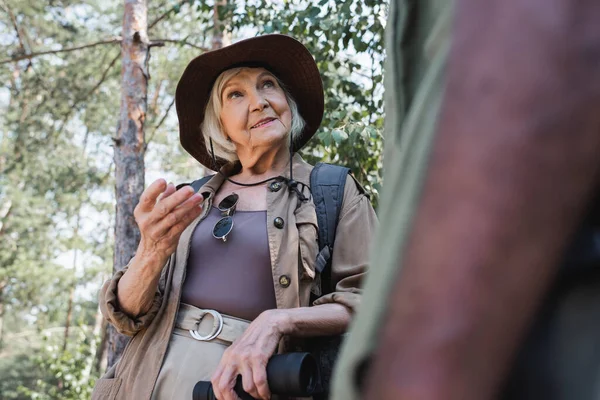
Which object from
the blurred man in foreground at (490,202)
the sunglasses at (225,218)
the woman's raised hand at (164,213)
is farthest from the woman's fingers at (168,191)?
the blurred man in foreground at (490,202)

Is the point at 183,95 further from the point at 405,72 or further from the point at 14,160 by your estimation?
the point at 14,160

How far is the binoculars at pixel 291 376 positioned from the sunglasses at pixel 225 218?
1.91 ft

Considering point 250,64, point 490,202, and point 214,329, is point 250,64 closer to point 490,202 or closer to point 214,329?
point 214,329

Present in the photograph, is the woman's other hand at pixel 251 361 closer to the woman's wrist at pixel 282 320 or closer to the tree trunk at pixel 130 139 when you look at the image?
the woman's wrist at pixel 282 320

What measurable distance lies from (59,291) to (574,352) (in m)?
21.7

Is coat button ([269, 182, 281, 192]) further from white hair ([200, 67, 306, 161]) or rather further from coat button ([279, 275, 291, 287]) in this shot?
coat button ([279, 275, 291, 287])

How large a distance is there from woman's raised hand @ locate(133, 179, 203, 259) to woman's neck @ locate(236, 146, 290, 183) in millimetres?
505

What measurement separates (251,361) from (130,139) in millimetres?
4060

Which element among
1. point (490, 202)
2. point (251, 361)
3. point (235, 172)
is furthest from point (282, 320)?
point (490, 202)

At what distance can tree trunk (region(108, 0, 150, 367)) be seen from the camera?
518cm

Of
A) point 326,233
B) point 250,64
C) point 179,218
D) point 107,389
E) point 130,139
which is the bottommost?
point 107,389

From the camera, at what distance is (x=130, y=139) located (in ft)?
18.6

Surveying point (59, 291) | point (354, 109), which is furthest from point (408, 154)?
point (59, 291)

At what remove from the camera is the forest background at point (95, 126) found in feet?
16.8
